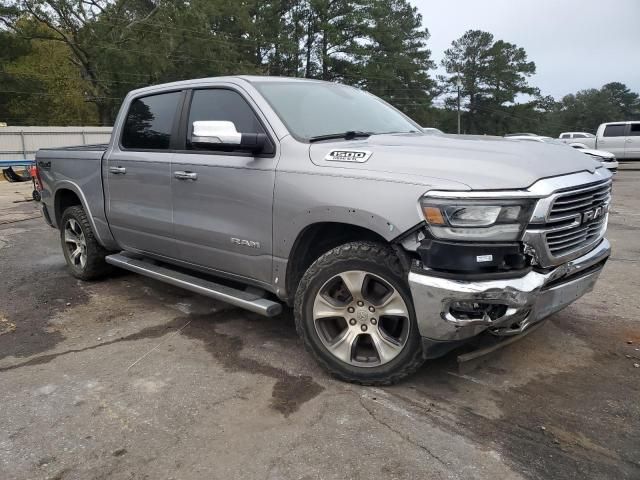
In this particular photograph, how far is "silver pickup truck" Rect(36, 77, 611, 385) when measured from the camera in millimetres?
2814

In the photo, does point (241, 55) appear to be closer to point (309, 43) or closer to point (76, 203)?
point (309, 43)

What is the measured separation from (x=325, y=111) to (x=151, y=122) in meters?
1.68

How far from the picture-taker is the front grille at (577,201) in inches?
115

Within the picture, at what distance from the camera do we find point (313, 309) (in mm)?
3418

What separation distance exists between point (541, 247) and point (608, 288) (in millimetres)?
2980

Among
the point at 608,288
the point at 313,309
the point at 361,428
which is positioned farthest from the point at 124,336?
the point at 608,288

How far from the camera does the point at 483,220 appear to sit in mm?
2787

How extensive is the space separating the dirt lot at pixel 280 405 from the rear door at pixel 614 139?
20835 millimetres

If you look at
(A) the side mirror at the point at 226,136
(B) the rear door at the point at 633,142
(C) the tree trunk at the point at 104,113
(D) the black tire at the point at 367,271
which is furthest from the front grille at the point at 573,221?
(C) the tree trunk at the point at 104,113

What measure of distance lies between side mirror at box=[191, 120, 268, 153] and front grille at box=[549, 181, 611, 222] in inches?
72.1

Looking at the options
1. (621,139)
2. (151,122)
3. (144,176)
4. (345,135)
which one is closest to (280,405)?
(345,135)

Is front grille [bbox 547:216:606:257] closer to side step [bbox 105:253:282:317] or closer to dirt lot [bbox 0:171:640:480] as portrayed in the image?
dirt lot [bbox 0:171:640:480]

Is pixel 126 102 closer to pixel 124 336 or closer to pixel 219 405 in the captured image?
pixel 124 336

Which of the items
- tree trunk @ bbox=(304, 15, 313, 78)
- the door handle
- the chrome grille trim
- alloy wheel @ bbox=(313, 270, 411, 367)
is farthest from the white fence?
tree trunk @ bbox=(304, 15, 313, 78)
